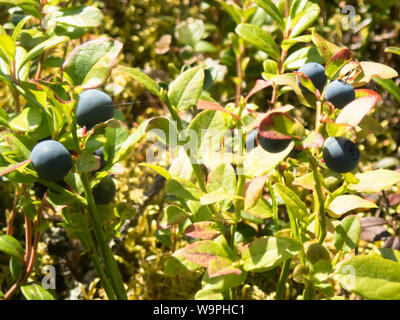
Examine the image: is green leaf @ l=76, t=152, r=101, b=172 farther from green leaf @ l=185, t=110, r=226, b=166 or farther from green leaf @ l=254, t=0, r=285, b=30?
green leaf @ l=254, t=0, r=285, b=30

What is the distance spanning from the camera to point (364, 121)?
2.64ft

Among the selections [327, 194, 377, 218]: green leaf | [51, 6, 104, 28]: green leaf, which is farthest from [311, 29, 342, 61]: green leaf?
[51, 6, 104, 28]: green leaf

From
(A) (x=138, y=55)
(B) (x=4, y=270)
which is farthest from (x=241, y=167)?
(A) (x=138, y=55)

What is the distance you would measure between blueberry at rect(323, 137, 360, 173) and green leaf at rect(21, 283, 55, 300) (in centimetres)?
74

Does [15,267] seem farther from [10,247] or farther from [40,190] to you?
[40,190]

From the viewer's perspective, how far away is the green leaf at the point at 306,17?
1.02 m

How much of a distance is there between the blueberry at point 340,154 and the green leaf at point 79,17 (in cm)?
67

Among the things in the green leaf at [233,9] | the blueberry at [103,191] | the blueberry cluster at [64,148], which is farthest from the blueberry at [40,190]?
the green leaf at [233,9]

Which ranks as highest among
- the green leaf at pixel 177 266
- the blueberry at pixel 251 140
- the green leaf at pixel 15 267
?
the blueberry at pixel 251 140

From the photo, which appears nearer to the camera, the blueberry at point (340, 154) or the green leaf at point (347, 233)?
the blueberry at point (340, 154)

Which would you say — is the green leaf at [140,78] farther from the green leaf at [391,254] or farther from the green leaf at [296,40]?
the green leaf at [391,254]

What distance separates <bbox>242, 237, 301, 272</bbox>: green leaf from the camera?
0.73 meters

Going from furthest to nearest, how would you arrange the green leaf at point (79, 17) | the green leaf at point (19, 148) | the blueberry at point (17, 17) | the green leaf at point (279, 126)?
1. the blueberry at point (17, 17)
2. the green leaf at point (79, 17)
3. the green leaf at point (19, 148)
4. the green leaf at point (279, 126)

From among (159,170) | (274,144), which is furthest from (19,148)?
(274,144)
